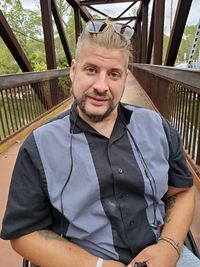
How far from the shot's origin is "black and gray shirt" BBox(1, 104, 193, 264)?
3.20 feet

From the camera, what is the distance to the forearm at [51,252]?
0.98m

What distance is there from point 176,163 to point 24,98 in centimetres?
363

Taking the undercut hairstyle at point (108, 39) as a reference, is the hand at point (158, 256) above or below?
below

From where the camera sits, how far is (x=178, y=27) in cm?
413

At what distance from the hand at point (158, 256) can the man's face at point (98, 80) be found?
0.51 meters

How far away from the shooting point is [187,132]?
293cm

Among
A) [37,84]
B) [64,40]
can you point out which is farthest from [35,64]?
[37,84]

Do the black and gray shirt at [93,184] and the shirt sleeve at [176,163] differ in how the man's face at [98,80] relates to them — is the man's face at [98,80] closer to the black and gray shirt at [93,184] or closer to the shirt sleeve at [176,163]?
the black and gray shirt at [93,184]

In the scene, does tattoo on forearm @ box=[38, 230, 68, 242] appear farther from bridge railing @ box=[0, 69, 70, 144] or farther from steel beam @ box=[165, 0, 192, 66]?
steel beam @ box=[165, 0, 192, 66]

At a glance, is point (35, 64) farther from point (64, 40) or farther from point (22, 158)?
point (22, 158)

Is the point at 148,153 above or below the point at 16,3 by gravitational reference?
below

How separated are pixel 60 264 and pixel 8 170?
2182mm

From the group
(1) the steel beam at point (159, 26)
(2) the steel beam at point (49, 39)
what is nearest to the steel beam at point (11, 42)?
(2) the steel beam at point (49, 39)

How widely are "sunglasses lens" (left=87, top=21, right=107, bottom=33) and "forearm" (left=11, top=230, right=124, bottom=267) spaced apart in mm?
735
